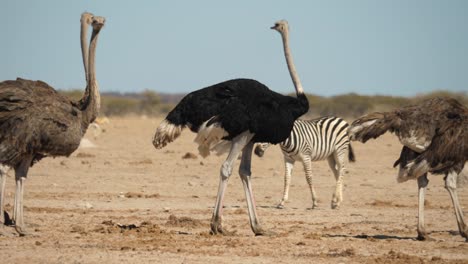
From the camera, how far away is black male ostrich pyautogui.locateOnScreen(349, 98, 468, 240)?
30.0 ft

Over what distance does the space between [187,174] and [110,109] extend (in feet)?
123

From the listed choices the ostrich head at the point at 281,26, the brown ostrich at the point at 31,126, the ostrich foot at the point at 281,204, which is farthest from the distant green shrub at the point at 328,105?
the brown ostrich at the point at 31,126

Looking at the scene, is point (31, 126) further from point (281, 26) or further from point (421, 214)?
point (421, 214)

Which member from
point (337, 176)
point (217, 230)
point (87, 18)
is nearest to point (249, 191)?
point (217, 230)

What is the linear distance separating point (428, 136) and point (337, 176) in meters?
5.17

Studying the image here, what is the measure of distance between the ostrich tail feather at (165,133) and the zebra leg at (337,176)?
4.51 m

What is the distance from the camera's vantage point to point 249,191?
9.73 metres

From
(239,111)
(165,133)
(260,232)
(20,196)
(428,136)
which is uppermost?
(239,111)

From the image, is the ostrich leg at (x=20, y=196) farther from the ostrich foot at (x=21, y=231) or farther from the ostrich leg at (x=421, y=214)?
the ostrich leg at (x=421, y=214)

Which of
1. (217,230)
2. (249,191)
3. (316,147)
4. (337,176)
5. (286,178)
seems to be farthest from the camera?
(337,176)

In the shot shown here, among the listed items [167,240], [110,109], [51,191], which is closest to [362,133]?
[167,240]

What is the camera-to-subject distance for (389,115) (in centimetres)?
941

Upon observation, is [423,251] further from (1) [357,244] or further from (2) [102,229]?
(2) [102,229]

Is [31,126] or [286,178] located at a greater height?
[31,126]
